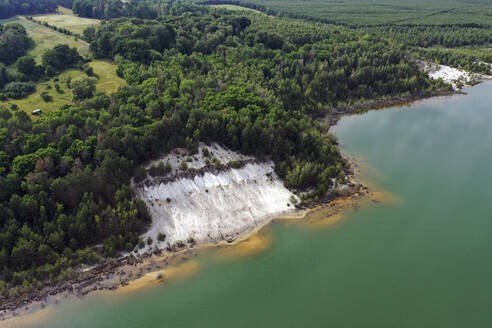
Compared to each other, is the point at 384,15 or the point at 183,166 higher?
the point at 384,15

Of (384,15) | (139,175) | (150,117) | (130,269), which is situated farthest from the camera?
(384,15)

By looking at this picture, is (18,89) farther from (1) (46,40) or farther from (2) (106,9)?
(2) (106,9)

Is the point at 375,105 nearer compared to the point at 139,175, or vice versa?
the point at 139,175

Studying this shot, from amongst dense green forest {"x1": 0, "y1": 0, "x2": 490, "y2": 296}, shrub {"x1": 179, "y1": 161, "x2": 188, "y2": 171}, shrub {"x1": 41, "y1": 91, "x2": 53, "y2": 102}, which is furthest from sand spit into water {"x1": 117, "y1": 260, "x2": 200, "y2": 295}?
shrub {"x1": 41, "y1": 91, "x2": 53, "y2": 102}

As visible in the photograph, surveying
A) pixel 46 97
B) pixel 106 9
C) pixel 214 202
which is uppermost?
pixel 106 9

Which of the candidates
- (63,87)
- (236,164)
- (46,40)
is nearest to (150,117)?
(236,164)

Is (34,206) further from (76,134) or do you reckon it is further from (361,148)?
(361,148)

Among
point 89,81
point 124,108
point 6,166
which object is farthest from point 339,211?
point 89,81
